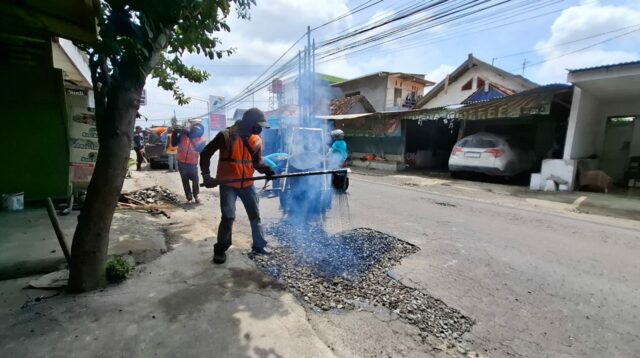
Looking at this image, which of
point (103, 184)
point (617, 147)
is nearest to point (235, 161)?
point (103, 184)

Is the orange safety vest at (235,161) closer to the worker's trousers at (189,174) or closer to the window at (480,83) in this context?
the worker's trousers at (189,174)

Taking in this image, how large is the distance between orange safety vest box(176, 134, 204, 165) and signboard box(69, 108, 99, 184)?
159 cm

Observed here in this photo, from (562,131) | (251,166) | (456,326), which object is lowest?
(456,326)

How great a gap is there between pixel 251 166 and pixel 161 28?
1.86 m

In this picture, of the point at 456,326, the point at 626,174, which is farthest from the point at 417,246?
the point at 626,174

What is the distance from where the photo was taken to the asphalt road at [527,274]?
103 inches

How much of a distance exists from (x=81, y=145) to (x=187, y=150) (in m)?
1.92

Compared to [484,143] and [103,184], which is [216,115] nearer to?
[484,143]

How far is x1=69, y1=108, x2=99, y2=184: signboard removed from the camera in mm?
6023

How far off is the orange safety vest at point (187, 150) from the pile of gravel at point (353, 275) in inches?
126

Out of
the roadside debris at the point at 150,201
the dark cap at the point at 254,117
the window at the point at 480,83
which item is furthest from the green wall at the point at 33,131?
the window at the point at 480,83

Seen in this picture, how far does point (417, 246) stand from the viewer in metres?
4.64

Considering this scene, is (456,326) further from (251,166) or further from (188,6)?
(188,6)

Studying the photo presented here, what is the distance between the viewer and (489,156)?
451 inches
